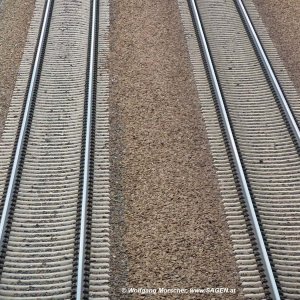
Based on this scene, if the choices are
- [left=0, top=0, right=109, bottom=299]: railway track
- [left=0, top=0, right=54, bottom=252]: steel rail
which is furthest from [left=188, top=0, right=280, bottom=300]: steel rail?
[left=0, top=0, right=54, bottom=252]: steel rail

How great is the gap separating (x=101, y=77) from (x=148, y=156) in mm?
3298

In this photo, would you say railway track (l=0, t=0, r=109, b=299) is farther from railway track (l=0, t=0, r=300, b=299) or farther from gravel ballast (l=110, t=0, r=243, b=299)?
gravel ballast (l=110, t=0, r=243, b=299)

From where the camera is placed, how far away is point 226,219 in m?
9.45

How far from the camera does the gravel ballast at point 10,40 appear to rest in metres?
12.5

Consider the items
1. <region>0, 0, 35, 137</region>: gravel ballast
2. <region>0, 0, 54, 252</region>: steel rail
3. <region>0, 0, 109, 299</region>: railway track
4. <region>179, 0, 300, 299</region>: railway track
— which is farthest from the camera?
<region>0, 0, 35, 137</region>: gravel ballast

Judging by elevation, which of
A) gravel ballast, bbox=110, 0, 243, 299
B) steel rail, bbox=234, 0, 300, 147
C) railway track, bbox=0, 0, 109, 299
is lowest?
railway track, bbox=0, 0, 109, 299

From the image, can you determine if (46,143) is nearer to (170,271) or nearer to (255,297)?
(170,271)

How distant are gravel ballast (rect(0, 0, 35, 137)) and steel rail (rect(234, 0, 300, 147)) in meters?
6.56

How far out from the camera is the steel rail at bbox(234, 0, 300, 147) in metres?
11.5

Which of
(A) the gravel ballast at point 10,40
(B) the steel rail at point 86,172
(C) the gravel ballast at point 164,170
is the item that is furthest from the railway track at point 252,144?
(A) the gravel ballast at point 10,40

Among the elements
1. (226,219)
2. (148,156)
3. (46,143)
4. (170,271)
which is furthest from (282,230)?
(46,143)

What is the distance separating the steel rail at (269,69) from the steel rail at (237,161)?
1405 millimetres

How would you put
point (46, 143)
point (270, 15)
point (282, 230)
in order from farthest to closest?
point (270, 15), point (46, 143), point (282, 230)

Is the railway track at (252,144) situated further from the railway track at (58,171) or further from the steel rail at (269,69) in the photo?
the railway track at (58,171)
